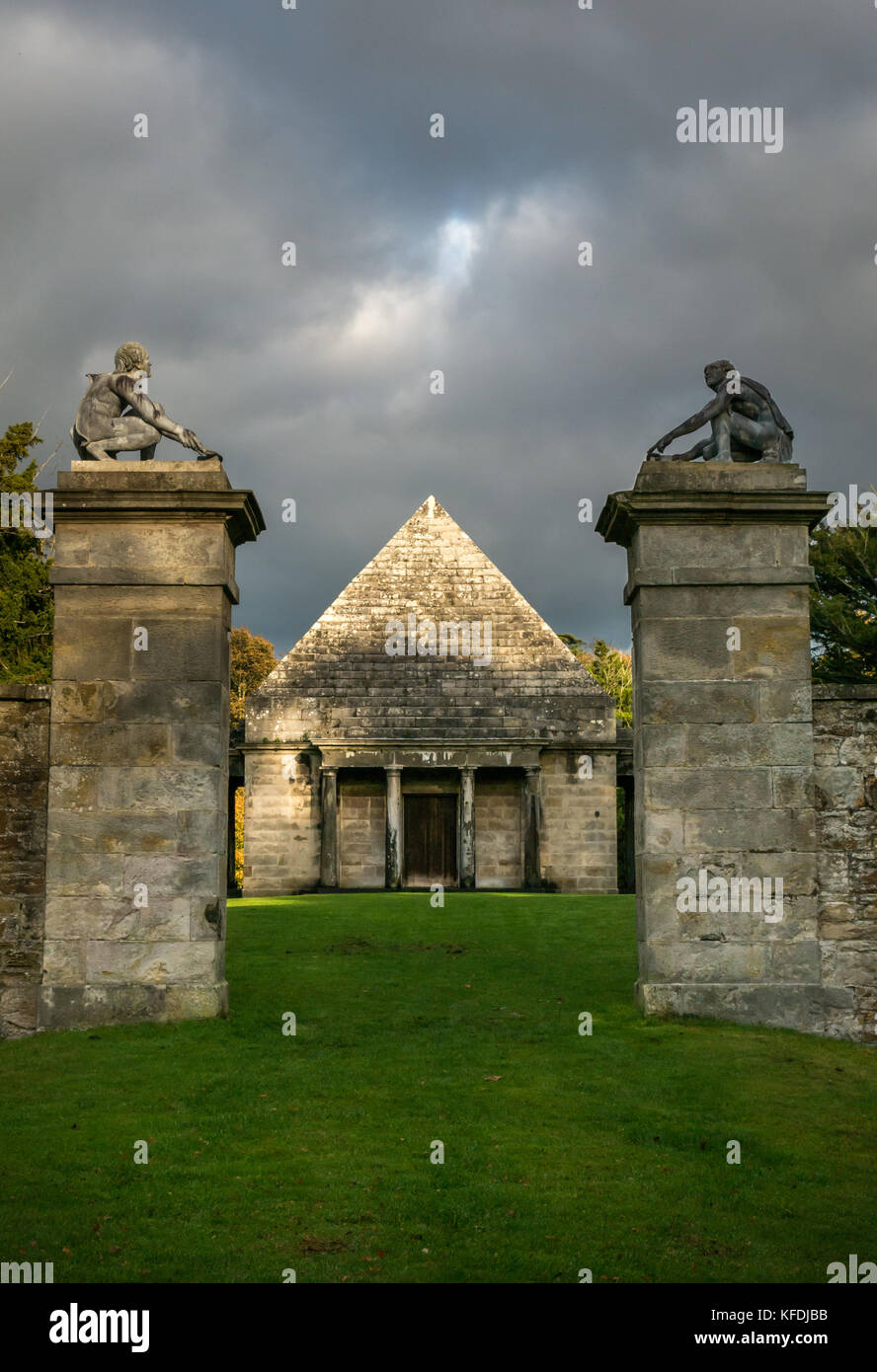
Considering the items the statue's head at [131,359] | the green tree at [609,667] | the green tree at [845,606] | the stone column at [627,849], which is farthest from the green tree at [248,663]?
the statue's head at [131,359]

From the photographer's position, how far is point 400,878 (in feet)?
86.2

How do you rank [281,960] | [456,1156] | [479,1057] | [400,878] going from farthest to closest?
[400,878] → [281,960] → [479,1057] → [456,1156]

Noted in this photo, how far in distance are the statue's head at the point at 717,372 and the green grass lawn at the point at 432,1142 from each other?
5.33m

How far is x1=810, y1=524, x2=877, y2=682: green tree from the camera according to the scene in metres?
27.8

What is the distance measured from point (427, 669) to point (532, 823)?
4.34m

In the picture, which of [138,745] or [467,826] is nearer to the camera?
[138,745]

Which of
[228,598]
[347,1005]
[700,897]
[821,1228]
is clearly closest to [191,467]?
[228,598]

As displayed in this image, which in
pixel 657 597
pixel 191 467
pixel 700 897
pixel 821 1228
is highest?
pixel 191 467

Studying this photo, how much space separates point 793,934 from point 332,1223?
5.33 meters

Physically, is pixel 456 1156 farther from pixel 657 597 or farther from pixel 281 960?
pixel 281 960

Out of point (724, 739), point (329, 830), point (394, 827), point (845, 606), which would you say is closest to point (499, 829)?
point (394, 827)

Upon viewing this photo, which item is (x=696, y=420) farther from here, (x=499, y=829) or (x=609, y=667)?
(x=609, y=667)

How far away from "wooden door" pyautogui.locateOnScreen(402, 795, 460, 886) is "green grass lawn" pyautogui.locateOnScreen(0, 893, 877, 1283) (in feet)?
53.6

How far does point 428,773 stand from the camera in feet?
89.0
